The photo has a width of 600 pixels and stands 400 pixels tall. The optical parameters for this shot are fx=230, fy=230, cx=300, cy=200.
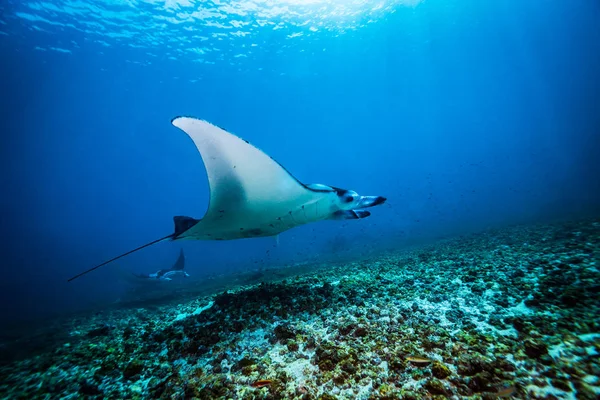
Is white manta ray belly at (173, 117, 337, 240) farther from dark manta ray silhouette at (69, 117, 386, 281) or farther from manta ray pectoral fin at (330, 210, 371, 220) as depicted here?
manta ray pectoral fin at (330, 210, 371, 220)

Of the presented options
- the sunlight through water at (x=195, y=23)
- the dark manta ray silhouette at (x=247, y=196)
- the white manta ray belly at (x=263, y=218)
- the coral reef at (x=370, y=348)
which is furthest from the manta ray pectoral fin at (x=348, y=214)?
the sunlight through water at (x=195, y=23)

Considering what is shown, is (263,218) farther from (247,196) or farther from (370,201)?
(370,201)

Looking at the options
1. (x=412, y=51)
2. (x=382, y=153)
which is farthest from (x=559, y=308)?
(x=382, y=153)

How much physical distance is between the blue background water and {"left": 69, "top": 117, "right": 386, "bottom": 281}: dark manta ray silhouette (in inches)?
318

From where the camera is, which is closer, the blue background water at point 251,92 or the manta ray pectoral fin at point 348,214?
the manta ray pectoral fin at point 348,214

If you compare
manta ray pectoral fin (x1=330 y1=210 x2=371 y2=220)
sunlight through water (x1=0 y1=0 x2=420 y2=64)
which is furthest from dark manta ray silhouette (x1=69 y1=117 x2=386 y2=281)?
sunlight through water (x1=0 y1=0 x2=420 y2=64)

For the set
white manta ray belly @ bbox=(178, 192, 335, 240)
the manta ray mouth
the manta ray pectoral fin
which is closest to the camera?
white manta ray belly @ bbox=(178, 192, 335, 240)

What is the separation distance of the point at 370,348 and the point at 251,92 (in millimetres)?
46161

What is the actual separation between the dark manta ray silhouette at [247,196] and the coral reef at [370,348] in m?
1.14

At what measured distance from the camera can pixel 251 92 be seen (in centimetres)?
4209

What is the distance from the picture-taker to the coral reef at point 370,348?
5.49 feet

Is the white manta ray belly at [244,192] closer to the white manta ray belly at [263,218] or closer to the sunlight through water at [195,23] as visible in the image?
the white manta ray belly at [263,218]

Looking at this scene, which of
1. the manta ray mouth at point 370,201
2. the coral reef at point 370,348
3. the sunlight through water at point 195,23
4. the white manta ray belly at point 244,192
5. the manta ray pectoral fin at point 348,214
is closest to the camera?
the coral reef at point 370,348

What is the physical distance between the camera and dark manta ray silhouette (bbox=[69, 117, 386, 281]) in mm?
2477
